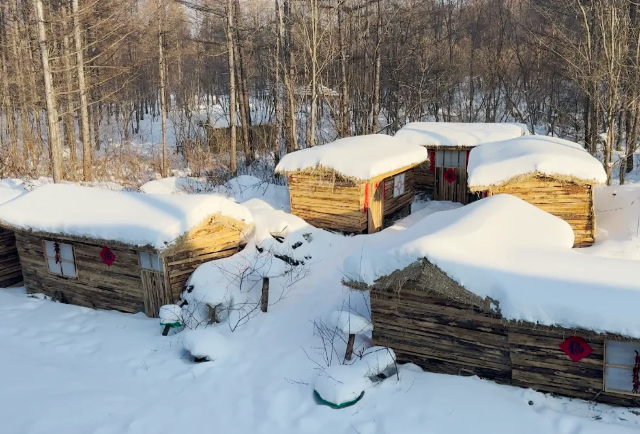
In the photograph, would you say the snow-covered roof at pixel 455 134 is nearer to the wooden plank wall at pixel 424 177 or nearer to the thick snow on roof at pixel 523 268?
the wooden plank wall at pixel 424 177

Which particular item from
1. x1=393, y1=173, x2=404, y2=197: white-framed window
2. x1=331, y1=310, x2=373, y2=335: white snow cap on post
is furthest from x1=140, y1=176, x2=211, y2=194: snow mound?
x1=331, y1=310, x2=373, y2=335: white snow cap on post

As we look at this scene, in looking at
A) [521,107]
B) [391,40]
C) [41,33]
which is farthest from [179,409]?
[521,107]

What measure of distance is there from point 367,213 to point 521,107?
2604 centimetres

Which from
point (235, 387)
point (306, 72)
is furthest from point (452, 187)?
point (235, 387)

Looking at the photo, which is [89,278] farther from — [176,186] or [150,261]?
[176,186]

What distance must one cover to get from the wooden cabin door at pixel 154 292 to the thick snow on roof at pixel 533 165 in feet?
25.8

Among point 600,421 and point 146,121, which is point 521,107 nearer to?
point 146,121

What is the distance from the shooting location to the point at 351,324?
8922mm

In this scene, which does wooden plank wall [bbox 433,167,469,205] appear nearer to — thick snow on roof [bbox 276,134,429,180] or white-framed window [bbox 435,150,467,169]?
white-framed window [bbox 435,150,467,169]

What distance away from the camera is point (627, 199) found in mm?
16250

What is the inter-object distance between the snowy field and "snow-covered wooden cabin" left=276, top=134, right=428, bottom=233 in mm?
2768

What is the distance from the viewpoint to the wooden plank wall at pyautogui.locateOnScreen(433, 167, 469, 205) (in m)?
18.7

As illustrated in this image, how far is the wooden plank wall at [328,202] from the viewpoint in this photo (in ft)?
49.3

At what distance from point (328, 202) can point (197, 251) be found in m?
4.75
